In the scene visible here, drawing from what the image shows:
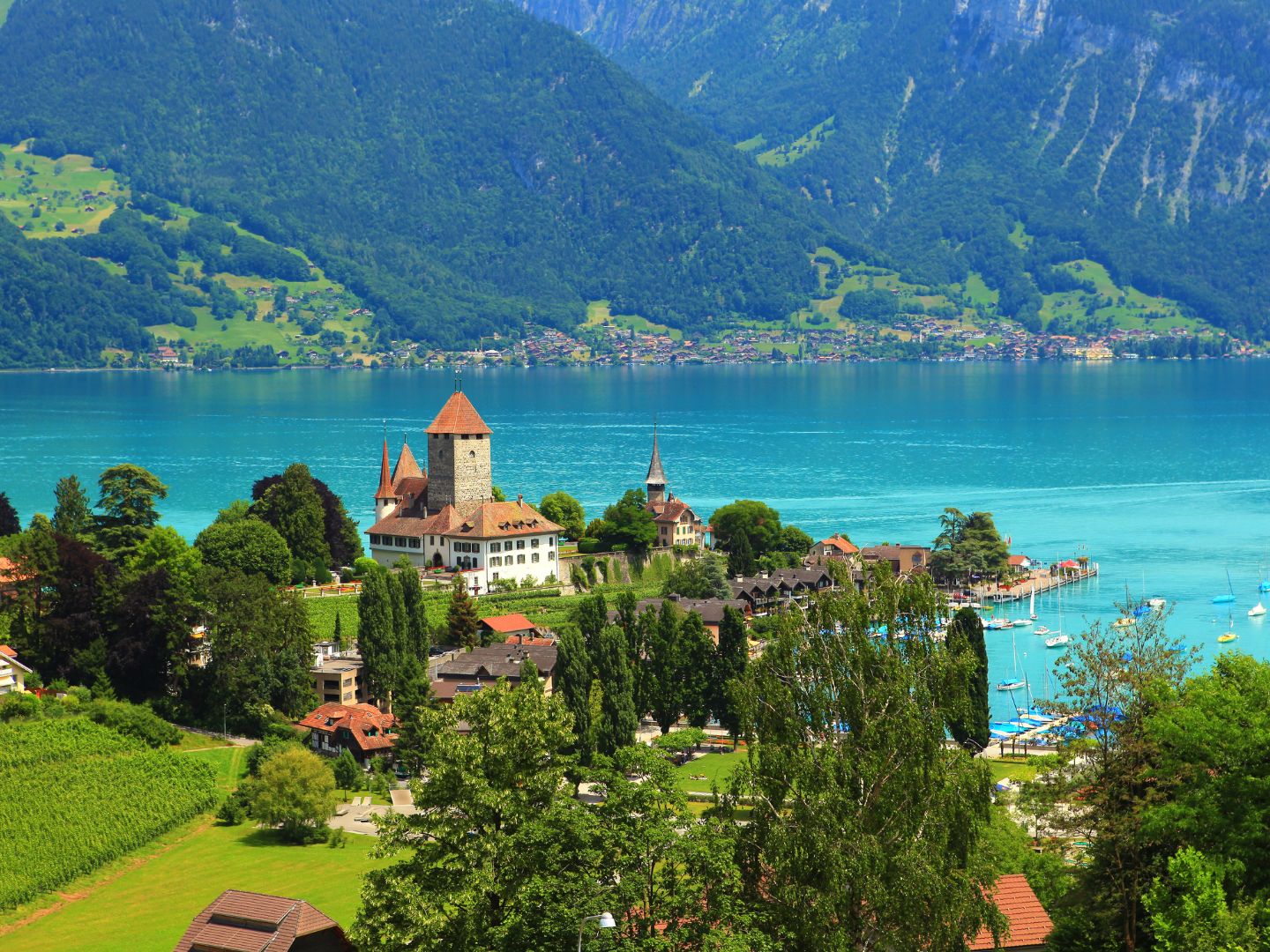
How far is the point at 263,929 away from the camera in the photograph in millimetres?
25094

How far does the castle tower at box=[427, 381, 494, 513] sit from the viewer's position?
261 feet

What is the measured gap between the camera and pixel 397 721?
5119 centimetres

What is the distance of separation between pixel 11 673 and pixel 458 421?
29.6m

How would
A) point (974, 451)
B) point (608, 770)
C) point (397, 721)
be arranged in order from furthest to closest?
point (974, 451) < point (397, 721) < point (608, 770)

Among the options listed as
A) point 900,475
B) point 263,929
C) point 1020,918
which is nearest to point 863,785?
point 1020,918

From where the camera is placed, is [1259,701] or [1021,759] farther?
[1021,759]

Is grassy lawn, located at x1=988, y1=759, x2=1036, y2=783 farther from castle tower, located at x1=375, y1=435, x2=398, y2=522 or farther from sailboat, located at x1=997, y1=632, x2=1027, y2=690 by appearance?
castle tower, located at x1=375, y1=435, x2=398, y2=522

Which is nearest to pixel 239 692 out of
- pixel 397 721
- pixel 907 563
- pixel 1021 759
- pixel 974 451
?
pixel 397 721

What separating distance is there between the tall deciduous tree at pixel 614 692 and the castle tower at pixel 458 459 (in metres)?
30.4

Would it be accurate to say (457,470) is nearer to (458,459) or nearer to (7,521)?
(458,459)

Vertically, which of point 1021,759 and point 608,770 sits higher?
point 608,770

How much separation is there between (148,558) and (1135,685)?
47.5 metres

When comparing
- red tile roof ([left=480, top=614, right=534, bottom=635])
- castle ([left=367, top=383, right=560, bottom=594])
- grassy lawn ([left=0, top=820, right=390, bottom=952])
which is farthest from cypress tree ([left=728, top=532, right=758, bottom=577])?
grassy lawn ([left=0, top=820, right=390, bottom=952])

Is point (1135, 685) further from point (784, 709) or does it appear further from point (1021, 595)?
point (1021, 595)
